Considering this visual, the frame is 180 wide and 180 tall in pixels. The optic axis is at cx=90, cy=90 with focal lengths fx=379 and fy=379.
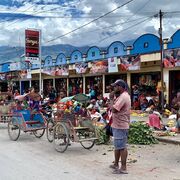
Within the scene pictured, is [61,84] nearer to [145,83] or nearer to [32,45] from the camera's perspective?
[145,83]

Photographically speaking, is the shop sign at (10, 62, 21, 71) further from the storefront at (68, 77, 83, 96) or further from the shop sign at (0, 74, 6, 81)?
the storefront at (68, 77, 83, 96)

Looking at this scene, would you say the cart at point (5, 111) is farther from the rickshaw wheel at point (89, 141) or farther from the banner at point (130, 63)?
the banner at point (130, 63)

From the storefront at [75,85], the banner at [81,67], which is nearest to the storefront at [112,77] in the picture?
the banner at [81,67]

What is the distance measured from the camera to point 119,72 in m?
26.4

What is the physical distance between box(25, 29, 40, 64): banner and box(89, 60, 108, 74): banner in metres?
6.57

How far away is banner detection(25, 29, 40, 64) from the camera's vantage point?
20969 millimetres

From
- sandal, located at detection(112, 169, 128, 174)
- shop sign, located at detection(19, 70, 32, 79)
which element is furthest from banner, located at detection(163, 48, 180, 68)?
shop sign, located at detection(19, 70, 32, 79)

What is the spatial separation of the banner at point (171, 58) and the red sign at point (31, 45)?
721 centimetres

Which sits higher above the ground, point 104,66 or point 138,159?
point 104,66

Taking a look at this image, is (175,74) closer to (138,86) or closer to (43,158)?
(138,86)

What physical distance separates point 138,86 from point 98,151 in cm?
1592

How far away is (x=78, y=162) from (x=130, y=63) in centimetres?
1636

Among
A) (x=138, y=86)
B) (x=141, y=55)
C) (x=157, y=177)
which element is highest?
(x=141, y=55)


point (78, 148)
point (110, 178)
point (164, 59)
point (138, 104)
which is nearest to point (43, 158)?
point (78, 148)
